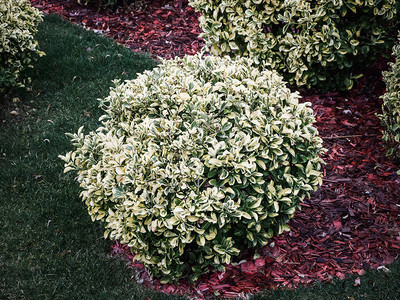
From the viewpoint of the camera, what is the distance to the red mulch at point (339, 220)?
3434 millimetres

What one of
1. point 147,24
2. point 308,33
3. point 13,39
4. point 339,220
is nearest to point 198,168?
point 339,220

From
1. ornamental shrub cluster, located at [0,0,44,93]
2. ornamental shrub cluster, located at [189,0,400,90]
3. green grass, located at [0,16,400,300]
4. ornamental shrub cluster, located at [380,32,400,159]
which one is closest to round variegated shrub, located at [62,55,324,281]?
green grass, located at [0,16,400,300]

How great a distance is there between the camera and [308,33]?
4.96m

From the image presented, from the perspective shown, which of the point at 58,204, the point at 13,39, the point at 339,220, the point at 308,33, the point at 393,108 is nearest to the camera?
the point at 339,220

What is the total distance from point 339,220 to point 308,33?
7.84 ft

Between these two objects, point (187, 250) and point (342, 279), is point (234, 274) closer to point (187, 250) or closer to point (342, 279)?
point (187, 250)

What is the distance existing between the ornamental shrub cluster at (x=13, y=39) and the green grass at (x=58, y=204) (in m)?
0.44

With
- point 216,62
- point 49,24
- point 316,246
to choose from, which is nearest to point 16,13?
point 49,24

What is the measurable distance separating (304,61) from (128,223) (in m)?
3.53

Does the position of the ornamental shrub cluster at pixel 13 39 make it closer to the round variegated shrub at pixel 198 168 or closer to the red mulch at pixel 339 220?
the round variegated shrub at pixel 198 168

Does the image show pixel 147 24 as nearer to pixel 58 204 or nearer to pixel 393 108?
pixel 58 204

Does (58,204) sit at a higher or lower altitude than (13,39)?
lower

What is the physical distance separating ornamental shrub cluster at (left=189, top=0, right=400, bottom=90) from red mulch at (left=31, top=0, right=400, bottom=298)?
18.4 inches

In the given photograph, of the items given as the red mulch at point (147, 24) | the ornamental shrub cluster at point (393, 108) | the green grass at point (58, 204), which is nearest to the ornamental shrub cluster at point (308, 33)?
the ornamental shrub cluster at point (393, 108)
